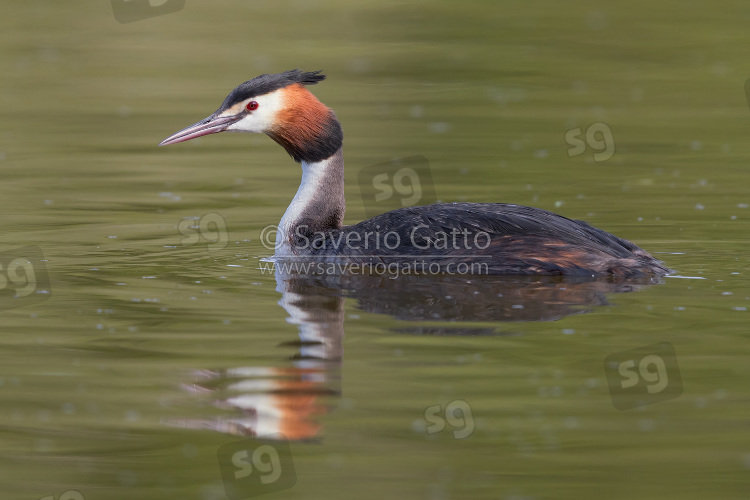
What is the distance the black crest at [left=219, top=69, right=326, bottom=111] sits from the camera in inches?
376

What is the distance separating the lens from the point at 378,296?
8391 millimetres

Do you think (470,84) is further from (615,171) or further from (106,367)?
(106,367)

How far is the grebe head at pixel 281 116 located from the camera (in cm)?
955

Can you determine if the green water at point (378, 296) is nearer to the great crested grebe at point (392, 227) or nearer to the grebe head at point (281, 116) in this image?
the great crested grebe at point (392, 227)

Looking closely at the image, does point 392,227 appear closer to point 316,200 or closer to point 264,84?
point 316,200

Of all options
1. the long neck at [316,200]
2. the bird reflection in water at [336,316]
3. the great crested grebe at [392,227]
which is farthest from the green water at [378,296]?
the long neck at [316,200]

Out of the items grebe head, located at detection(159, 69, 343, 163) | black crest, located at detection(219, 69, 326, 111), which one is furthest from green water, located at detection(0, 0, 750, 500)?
black crest, located at detection(219, 69, 326, 111)

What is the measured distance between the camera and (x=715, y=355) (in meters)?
6.90

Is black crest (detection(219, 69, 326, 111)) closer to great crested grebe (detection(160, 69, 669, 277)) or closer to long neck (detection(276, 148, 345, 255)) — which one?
great crested grebe (detection(160, 69, 669, 277))

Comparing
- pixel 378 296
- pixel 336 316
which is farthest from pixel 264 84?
pixel 336 316

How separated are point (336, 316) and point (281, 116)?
7.73 ft

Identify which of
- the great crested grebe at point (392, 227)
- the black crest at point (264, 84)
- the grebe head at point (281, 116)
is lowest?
the great crested grebe at point (392, 227)

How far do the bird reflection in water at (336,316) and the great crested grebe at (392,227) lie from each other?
0.46 feet

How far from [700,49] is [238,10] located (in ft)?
28.0
